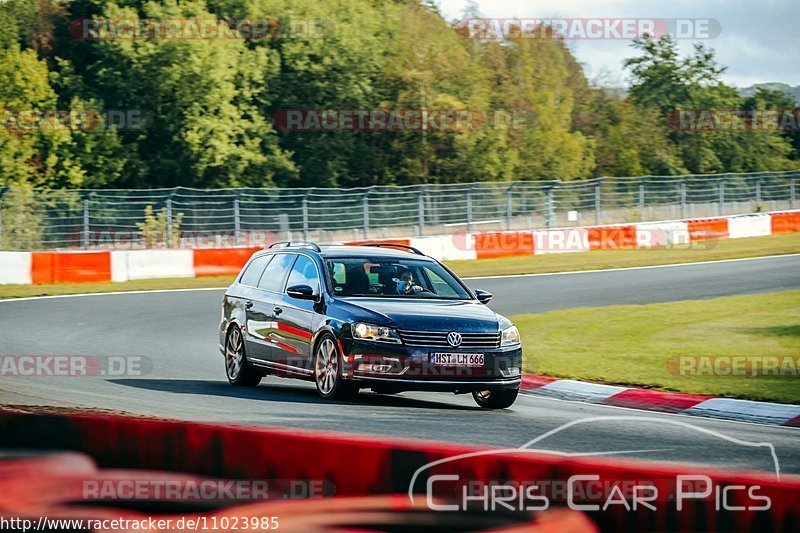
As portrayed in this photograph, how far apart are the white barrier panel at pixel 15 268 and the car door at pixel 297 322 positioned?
51.5 feet

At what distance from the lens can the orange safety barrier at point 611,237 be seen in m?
35.4

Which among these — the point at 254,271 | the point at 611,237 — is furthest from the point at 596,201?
the point at 254,271

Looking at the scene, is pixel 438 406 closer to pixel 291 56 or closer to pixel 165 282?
pixel 165 282

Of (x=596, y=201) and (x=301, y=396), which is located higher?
(x=596, y=201)

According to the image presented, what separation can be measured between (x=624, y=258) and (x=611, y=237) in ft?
8.76

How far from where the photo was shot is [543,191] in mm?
37062

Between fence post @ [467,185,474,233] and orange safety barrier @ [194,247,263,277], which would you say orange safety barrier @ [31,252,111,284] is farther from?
fence post @ [467,185,474,233]

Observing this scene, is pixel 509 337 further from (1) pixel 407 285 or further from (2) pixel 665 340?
(2) pixel 665 340

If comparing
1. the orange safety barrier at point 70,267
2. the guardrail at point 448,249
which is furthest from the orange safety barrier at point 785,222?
the orange safety barrier at point 70,267

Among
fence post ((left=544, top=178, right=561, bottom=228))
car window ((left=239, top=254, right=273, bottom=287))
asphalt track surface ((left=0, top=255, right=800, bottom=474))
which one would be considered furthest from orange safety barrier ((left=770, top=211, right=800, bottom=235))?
car window ((left=239, top=254, right=273, bottom=287))

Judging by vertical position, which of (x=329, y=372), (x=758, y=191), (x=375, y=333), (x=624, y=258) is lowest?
(x=329, y=372)

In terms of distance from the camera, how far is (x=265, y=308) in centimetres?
1305

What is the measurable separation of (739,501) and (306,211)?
3102 cm

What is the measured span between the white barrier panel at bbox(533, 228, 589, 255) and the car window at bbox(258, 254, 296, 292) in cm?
2129
